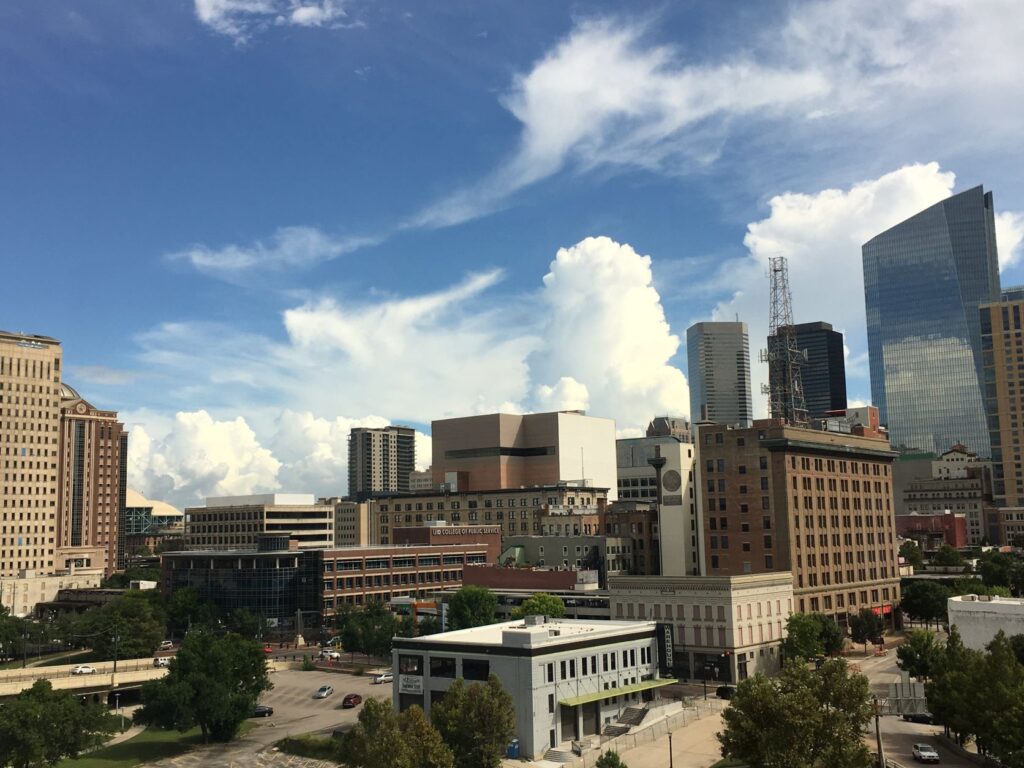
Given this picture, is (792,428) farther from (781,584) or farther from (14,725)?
(14,725)

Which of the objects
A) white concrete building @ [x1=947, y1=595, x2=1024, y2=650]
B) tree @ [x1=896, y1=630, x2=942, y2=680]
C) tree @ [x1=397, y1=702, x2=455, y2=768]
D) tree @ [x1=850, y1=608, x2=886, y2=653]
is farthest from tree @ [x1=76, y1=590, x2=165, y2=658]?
white concrete building @ [x1=947, y1=595, x2=1024, y2=650]

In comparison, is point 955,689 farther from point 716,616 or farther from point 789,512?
point 789,512

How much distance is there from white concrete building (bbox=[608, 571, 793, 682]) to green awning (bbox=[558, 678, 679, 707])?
31.3 feet

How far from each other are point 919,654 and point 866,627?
1565 inches

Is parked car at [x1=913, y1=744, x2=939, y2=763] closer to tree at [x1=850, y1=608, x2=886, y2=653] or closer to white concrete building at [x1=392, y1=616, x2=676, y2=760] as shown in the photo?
white concrete building at [x1=392, y1=616, x2=676, y2=760]

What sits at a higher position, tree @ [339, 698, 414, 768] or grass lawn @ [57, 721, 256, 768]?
tree @ [339, 698, 414, 768]

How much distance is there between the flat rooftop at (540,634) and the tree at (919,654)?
88.7ft

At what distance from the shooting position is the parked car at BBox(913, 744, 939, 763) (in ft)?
260

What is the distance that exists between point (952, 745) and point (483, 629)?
49.4 metres

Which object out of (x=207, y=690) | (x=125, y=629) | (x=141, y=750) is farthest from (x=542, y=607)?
(x=125, y=629)

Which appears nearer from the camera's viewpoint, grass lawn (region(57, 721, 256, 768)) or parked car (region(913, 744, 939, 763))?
parked car (region(913, 744, 939, 763))

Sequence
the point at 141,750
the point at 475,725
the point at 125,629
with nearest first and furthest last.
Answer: the point at 475,725 → the point at 141,750 → the point at 125,629

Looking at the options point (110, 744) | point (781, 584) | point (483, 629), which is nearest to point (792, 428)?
point (781, 584)

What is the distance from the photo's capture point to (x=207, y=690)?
104625 millimetres
